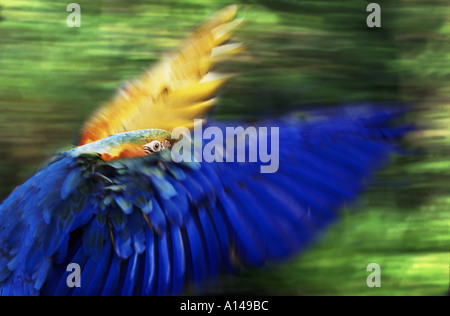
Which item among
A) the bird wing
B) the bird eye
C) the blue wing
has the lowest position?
the blue wing

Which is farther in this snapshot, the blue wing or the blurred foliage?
the blurred foliage

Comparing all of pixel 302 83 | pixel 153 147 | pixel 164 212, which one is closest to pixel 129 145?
pixel 153 147

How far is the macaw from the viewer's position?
150cm

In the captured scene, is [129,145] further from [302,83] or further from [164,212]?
[302,83]

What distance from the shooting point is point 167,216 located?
1.52 metres

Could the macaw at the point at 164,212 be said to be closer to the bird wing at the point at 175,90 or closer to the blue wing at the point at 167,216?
the blue wing at the point at 167,216

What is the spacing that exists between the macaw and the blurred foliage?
0.70 ft

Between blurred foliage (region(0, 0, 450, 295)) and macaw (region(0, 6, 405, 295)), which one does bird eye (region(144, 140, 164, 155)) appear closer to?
macaw (region(0, 6, 405, 295))

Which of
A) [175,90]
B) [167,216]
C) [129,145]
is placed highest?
[175,90]

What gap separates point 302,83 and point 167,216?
26.3 inches

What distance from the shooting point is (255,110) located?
1764mm

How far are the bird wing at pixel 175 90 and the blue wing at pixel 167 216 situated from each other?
20cm

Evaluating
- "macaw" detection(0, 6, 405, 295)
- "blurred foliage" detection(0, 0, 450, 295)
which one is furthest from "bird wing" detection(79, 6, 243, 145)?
"macaw" detection(0, 6, 405, 295)

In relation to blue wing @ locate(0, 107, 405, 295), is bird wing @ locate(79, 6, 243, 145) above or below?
above
